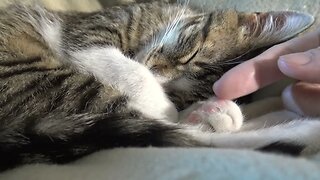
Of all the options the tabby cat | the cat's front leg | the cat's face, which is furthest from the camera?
the cat's face

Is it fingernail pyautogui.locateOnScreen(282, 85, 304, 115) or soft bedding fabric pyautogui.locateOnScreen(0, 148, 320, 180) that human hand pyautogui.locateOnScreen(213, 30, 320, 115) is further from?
soft bedding fabric pyautogui.locateOnScreen(0, 148, 320, 180)

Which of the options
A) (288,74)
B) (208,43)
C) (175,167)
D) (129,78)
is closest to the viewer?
(175,167)

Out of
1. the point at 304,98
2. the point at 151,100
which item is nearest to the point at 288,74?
the point at 304,98

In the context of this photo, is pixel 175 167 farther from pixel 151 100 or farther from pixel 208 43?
pixel 208 43

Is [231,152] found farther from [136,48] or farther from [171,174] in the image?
[136,48]

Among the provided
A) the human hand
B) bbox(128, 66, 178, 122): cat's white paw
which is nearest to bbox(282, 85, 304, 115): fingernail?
the human hand

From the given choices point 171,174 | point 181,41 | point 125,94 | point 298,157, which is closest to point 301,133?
point 298,157
